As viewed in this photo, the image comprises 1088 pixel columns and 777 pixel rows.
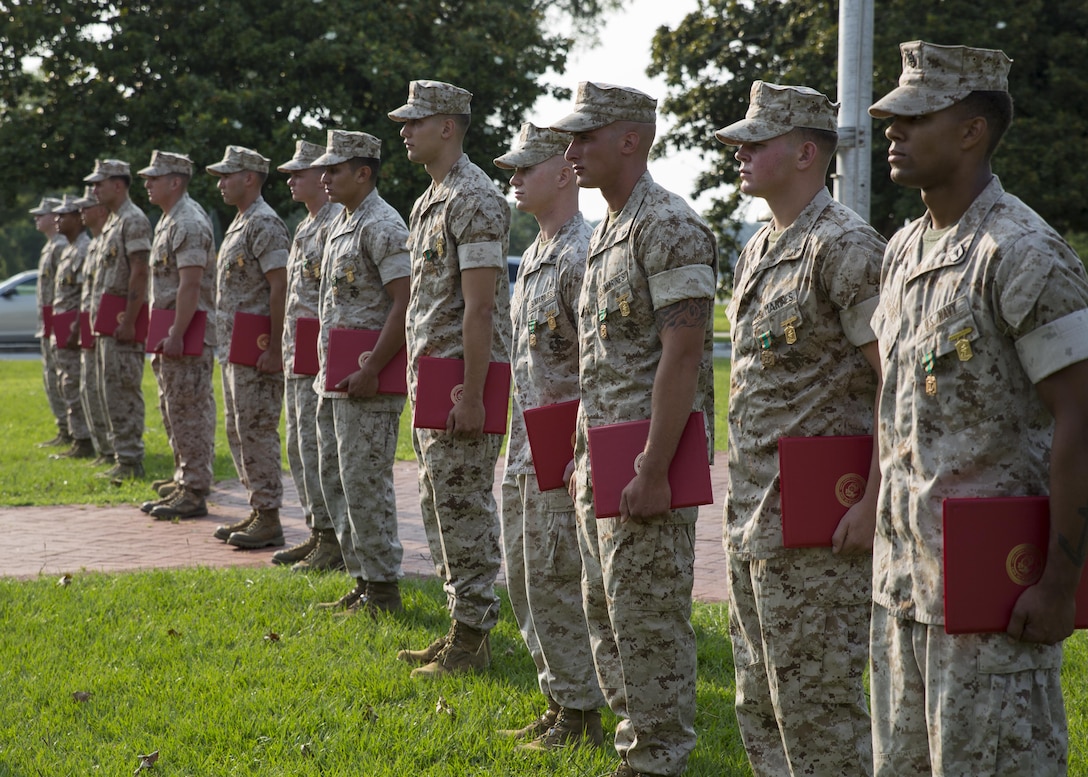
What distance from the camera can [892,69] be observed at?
70.3 feet

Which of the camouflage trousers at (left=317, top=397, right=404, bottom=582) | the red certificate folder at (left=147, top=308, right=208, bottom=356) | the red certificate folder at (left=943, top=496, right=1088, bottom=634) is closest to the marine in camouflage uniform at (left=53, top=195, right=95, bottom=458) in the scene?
the red certificate folder at (left=147, top=308, right=208, bottom=356)

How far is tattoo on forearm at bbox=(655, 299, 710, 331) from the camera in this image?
11.8 ft

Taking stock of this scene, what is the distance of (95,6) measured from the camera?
22.8m

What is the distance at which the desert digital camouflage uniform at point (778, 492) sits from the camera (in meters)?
3.29

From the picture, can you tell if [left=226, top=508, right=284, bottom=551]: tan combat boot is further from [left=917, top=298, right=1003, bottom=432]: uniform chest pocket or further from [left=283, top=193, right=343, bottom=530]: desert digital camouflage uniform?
[left=917, top=298, right=1003, bottom=432]: uniform chest pocket

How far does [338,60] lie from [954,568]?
21.4 meters

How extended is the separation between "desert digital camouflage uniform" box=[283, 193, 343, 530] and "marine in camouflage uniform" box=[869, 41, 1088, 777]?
464 centimetres

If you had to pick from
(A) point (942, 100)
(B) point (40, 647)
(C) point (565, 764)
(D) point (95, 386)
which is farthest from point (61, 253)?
(A) point (942, 100)

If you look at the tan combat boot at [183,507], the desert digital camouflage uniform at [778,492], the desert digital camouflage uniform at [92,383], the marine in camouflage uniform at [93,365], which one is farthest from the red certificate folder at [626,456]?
the desert digital camouflage uniform at [92,383]

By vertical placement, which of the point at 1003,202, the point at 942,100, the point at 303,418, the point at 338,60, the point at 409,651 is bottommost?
the point at 409,651

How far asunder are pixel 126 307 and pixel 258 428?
308 centimetres

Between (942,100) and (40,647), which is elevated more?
(942,100)

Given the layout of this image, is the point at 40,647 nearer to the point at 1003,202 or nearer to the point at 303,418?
the point at 303,418

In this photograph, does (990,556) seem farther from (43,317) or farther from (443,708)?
(43,317)
